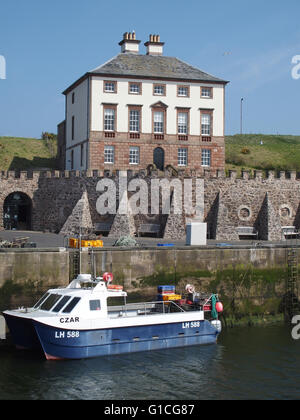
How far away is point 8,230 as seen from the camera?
1861 inches

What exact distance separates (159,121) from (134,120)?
87.2 inches

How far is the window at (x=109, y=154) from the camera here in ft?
161

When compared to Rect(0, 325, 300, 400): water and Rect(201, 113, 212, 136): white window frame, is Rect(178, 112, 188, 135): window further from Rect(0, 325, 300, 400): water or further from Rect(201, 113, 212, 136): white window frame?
Rect(0, 325, 300, 400): water

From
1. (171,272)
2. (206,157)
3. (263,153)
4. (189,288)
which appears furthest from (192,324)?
(263,153)

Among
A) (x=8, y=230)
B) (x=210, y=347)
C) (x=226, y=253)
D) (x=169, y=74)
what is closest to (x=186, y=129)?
(x=169, y=74)

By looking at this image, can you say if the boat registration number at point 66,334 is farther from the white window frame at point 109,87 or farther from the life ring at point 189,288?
the white window frame at point 109,87

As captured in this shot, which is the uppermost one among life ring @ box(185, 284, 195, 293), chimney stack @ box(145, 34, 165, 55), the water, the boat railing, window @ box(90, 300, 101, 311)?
chimney stack @ box(145, 34, 165, 55)

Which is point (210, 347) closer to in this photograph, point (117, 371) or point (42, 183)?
point (117, 371)

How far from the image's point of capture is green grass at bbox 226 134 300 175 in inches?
2729

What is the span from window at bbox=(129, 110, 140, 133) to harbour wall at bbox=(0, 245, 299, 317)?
21261mm

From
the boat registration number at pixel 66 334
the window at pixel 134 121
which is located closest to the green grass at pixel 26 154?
the window at pixel 134 121

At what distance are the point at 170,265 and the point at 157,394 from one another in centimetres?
1084

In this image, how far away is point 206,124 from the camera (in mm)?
51281

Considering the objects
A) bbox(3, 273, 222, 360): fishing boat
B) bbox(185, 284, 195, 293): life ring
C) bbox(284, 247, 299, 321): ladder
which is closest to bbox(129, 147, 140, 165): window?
bbox(284, 247, 299, 321): ladder
